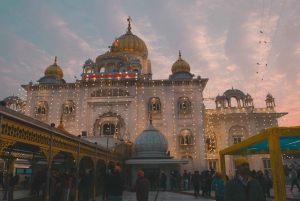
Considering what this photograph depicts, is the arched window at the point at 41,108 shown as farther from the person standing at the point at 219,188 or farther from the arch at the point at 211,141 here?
the person standing at the point at 219,188

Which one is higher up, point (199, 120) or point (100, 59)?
point (100, 59)

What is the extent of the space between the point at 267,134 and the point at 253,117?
25587 mm

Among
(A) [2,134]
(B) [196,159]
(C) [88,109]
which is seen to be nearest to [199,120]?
(B) [196,159]

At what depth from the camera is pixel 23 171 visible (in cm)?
2927

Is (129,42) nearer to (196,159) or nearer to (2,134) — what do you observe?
(196,159)

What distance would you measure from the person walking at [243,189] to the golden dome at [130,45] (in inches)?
1345

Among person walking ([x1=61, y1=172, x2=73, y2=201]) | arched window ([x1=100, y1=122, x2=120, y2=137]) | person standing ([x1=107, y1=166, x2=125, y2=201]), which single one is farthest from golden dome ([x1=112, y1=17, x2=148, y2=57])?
person standing ([x1=107, y1=166, x2=125, y2=201])

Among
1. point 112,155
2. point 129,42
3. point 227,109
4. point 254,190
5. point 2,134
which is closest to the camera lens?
point 254,190

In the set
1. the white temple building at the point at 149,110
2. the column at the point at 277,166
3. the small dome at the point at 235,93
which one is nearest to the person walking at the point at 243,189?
the column at the point at 277,166

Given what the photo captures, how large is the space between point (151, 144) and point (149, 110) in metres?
5.47

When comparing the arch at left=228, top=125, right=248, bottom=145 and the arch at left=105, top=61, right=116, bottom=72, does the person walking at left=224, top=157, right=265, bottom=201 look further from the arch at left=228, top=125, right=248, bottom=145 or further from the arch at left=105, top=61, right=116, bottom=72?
the arch at left=105, top=61, right=116, bottom=72

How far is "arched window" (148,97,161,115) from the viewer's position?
2891cm

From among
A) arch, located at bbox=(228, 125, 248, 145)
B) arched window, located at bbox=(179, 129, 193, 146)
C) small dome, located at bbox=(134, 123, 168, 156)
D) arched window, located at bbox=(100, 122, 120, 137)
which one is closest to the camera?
small dome, located at bbox=(134, 123, 168, 156)

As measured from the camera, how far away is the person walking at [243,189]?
399 cm
